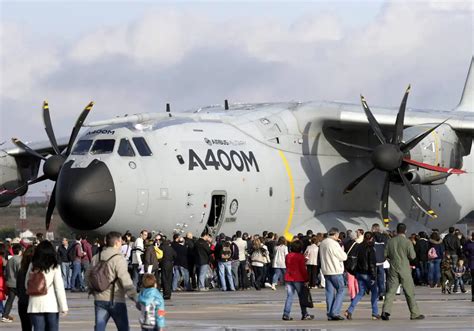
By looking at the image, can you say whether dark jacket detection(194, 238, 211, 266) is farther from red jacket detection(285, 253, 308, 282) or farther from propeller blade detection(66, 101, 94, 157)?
red jacket detection(285, 253, 308, 282)

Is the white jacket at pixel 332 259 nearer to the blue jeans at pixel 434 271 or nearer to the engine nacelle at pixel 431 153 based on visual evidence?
the blue jeans at pixel 434 271

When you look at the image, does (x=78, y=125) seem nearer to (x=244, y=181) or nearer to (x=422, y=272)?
(x=244, y=181)

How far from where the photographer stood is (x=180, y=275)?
101 feet

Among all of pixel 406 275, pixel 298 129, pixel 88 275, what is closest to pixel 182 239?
pixel 298 129

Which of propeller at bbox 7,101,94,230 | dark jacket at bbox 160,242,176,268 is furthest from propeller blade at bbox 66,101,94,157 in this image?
dark jacket at bbox 160,242,176,268

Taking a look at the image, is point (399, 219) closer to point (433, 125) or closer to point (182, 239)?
point (433, 125)

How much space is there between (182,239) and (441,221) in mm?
12234

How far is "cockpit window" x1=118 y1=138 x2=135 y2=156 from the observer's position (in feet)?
96.9

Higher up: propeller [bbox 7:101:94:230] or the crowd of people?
propeller [bbox 7:101:94:230]

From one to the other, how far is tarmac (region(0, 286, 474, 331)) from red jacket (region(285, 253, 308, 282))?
718 millimetres

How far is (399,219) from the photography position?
3669 cm

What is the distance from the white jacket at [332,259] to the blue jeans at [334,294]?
0.11m

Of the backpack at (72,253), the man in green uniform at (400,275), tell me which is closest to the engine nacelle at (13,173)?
the backpack at (72,253)

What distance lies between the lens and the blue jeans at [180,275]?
30422 millimetres
